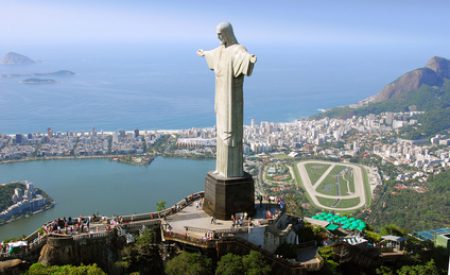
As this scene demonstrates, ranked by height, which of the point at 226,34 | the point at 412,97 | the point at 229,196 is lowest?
the point at 229,196

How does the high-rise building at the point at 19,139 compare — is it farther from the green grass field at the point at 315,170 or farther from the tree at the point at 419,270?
the tree at the point at 419,270

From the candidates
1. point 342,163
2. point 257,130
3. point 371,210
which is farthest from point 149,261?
point 257,130

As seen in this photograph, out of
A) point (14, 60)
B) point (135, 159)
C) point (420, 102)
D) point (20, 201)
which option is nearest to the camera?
point (20, 201)

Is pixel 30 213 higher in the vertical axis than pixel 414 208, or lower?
higher

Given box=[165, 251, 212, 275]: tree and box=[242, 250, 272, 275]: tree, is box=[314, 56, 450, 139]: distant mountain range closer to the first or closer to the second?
box=[242, 250, 272, 275]: tree

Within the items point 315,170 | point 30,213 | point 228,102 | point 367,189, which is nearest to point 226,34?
point 228,102

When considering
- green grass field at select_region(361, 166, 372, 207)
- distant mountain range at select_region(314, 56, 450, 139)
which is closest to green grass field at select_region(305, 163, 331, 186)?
green grass field at select_region(361, 166, 372, 207)

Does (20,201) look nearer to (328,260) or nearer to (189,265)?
(189,265)

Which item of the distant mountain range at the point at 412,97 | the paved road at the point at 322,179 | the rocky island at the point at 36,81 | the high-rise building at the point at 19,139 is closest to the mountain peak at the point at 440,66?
the distant mountain range at the point at 412,97
